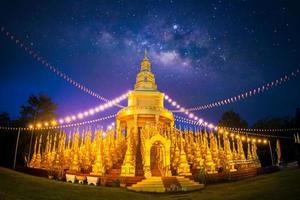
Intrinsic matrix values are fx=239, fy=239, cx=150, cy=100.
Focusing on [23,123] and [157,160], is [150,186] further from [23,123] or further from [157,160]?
[23,123]

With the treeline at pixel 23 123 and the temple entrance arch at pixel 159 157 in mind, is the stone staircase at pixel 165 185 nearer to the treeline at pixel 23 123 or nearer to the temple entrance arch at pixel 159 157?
the temple entrance arch at pixel 159 157

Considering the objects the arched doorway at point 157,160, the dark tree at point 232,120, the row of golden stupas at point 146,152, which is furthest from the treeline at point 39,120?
the arched doorway at point 157,160

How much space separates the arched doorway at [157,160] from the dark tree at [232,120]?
1414 inches

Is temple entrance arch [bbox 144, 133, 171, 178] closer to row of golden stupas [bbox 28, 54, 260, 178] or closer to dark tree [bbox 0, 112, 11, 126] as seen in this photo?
row of golden stupas [bbox 28, 54, 260, 178]

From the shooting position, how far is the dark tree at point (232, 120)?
194 feet

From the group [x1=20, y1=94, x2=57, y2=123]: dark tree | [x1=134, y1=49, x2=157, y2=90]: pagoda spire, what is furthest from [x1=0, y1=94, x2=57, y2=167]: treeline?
[x1=134, y1=49, x2=157, y2=90]: pagoda spire

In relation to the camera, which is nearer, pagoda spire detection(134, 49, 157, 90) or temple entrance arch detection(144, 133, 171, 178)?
temple entrance arch detection(144, 133, 171, 178)

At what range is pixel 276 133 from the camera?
53188 millimetres

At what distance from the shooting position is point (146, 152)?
2430 centimetres

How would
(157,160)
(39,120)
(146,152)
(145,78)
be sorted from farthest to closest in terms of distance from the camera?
(39,120)
(145,78)
(157,160)
(146,152)

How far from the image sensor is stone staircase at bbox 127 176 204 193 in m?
19.2

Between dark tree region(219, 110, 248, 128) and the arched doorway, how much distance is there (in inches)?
1414

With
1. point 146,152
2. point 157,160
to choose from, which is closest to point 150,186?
point 146,152

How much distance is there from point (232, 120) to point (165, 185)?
44.5 meters
